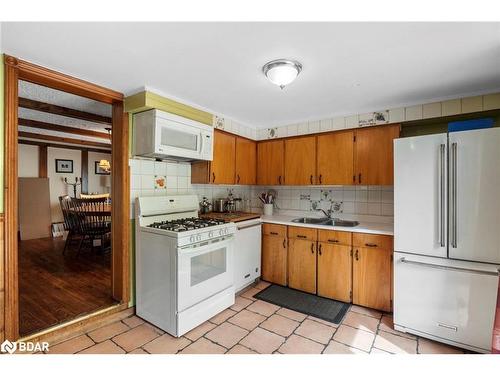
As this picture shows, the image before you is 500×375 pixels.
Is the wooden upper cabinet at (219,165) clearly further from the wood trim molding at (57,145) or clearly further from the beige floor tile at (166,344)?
the wood trim molding at (57,145)

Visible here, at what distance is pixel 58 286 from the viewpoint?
2.85m

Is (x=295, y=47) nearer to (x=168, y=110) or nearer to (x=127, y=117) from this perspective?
(x=168, y=110)

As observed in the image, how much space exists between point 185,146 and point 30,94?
1.82 metres

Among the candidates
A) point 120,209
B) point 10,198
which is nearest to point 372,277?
point 120,209

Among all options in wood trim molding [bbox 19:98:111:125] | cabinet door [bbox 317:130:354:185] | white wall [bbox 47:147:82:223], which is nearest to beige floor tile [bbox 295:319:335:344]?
cabinet door [bbox 317:130:354:185]

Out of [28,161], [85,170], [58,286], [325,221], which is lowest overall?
[58,286]

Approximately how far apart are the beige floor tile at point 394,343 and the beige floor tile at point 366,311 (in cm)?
30

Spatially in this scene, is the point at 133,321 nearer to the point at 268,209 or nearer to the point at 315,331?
the point at 315,331

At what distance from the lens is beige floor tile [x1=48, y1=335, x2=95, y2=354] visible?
1.80 m

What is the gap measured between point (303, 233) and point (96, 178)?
6197 mm

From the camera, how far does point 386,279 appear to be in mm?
2400

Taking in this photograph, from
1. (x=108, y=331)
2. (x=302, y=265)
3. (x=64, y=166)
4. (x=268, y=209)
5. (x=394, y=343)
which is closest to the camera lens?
(x=394, y=343)

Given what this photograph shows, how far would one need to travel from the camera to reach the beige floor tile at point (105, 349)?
1.82m
